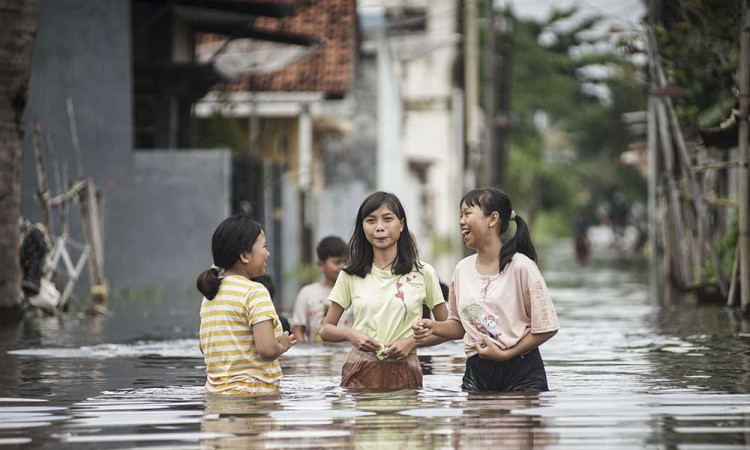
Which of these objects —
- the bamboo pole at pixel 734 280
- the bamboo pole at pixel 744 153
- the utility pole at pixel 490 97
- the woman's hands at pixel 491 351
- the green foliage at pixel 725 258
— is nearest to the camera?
the woman's hands at pixel 491 351

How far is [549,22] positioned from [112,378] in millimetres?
61570

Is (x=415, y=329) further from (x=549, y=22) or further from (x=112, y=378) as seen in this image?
(x=549, y=22)

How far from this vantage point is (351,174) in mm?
42625

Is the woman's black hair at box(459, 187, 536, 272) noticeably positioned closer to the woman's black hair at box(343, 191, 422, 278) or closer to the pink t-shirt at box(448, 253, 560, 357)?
the pink t-shirt at box(448, 253, 560, 357)

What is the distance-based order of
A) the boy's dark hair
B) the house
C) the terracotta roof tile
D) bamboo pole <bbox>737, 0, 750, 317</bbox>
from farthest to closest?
the terracotta roof tile < the house < bamboo pole <bbox>737, 0, 750, 317</bbox> < the boy's dark hair

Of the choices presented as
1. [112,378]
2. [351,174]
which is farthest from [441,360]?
[351,174]

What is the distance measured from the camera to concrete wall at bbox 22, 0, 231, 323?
2361cm

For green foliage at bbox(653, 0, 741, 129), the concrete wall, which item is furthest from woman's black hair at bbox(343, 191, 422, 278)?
the concrete wall

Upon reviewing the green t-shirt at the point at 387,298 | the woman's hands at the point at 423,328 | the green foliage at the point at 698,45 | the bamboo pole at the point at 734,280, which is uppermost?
the green foliage at the point at 698,45

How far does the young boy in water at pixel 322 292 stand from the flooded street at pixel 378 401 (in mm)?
332

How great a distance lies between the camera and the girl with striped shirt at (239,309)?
9.24 metres

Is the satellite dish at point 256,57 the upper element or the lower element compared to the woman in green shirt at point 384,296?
upper

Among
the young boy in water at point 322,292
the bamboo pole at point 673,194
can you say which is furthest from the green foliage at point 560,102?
the young boy in water at point 322,292

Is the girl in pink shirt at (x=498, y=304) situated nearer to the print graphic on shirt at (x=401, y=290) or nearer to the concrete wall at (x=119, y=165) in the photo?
the print graphic on shirt at (x=401, y=290)
